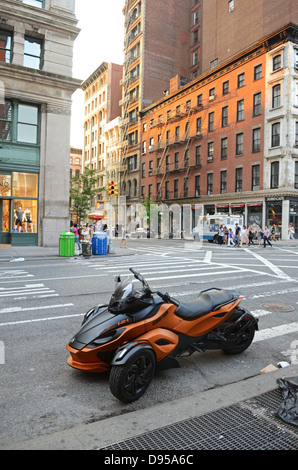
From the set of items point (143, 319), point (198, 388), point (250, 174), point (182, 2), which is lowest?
point (198, 388)

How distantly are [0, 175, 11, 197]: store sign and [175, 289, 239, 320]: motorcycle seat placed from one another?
19244 mm

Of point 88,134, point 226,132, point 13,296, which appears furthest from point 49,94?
point 88,134

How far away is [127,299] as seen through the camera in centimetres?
348

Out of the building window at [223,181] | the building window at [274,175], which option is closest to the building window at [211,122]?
the building window at [223,181]

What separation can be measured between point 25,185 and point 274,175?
82.0 feet

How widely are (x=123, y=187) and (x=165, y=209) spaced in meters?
15.9

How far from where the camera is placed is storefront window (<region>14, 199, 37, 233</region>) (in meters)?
21.2

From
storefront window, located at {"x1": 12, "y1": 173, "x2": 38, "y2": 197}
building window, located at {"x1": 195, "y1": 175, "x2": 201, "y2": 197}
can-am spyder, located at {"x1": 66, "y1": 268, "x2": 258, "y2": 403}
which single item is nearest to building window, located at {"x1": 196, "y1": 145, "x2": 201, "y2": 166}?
building window, located at {"x1": 195, "y1": 175, "x2": 201, "y2": 197}

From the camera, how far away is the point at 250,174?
3794 centimetres

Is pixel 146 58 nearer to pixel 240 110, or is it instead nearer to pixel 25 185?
pixel 240 110

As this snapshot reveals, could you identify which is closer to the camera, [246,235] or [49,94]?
[49,94]

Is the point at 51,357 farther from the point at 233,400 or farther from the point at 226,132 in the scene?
the point at 226,132

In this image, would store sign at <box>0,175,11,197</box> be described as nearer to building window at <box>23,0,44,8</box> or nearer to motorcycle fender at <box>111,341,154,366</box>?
building window at <box>23,0,44,8</box>

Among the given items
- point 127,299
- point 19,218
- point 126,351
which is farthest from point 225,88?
point 126,351
